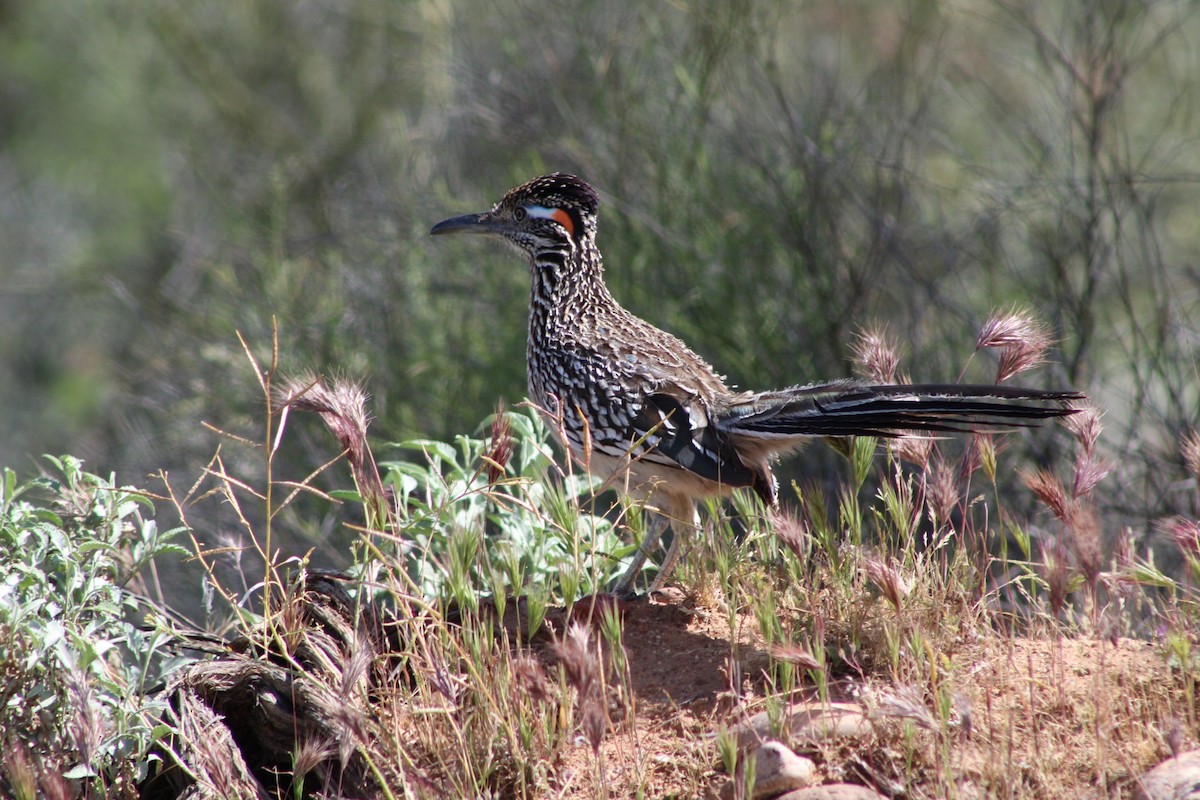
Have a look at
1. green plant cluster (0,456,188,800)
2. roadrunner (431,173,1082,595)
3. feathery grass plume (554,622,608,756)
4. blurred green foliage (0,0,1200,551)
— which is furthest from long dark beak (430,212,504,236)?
feathery grass plume (554,622,608,756)

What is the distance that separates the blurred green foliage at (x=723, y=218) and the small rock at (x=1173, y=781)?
4.05m

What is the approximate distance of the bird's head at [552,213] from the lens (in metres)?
6.29

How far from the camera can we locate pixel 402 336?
408 inches

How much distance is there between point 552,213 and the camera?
6.30m

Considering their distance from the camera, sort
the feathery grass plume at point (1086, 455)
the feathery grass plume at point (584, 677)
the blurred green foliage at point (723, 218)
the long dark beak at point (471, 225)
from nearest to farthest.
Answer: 1. the feathery grass plume at point (584, 677)
2. the feathery grass plume at point (1086, 455)
3. the long dark beak at point (471, 225)
4. the blurred green foliage at point (723, 218)

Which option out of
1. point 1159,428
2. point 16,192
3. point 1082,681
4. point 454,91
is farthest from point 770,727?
point 16,192

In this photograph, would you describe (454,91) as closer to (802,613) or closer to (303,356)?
Answer: (303,356)

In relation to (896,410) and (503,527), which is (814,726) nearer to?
(896,410)

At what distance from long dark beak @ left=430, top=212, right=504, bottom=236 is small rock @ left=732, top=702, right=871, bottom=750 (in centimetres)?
355

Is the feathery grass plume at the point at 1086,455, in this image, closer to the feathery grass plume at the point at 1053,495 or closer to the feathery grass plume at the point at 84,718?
the feathery grass plume at the point at 1053,495

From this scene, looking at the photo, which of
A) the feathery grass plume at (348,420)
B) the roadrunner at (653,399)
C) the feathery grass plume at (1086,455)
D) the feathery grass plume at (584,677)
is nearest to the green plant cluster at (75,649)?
the feathery grass plume at (348,420)

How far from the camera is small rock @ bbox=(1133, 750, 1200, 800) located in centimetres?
320

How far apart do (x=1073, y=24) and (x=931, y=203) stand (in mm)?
3012

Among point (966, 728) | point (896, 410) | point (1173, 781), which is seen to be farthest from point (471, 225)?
point (1173, 781)
